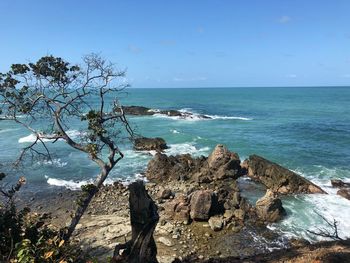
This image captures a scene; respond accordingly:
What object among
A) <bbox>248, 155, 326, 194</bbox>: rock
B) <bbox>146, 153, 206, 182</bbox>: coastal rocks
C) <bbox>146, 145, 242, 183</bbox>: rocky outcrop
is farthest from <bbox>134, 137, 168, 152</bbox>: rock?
<bbox>248, 155, 326, 194</bbox>: rock

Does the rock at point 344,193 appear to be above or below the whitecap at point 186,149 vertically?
above

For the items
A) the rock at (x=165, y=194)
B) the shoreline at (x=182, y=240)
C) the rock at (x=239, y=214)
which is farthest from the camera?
the rock at (x=165, y=194)

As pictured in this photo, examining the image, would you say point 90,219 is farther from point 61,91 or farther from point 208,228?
point 61,91

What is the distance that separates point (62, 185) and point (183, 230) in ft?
41.0

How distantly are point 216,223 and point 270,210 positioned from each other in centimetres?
349

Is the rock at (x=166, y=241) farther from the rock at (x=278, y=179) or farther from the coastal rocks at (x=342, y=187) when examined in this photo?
the coastal rocks at (x=342, y=187)

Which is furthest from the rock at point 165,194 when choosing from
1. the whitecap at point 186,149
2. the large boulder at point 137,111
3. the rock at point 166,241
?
the large boulder at point 137,111

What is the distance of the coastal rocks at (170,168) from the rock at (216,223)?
330 inches

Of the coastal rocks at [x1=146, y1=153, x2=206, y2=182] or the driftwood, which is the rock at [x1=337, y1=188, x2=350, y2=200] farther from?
the driftwood

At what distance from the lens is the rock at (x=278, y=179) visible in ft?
82.7

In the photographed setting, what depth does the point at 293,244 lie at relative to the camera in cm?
→ 1759

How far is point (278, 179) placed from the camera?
2627 centimetres

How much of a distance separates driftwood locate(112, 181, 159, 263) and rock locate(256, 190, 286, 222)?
12708 mm

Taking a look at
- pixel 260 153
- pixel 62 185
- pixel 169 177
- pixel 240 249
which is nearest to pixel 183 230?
pixel 240 249
